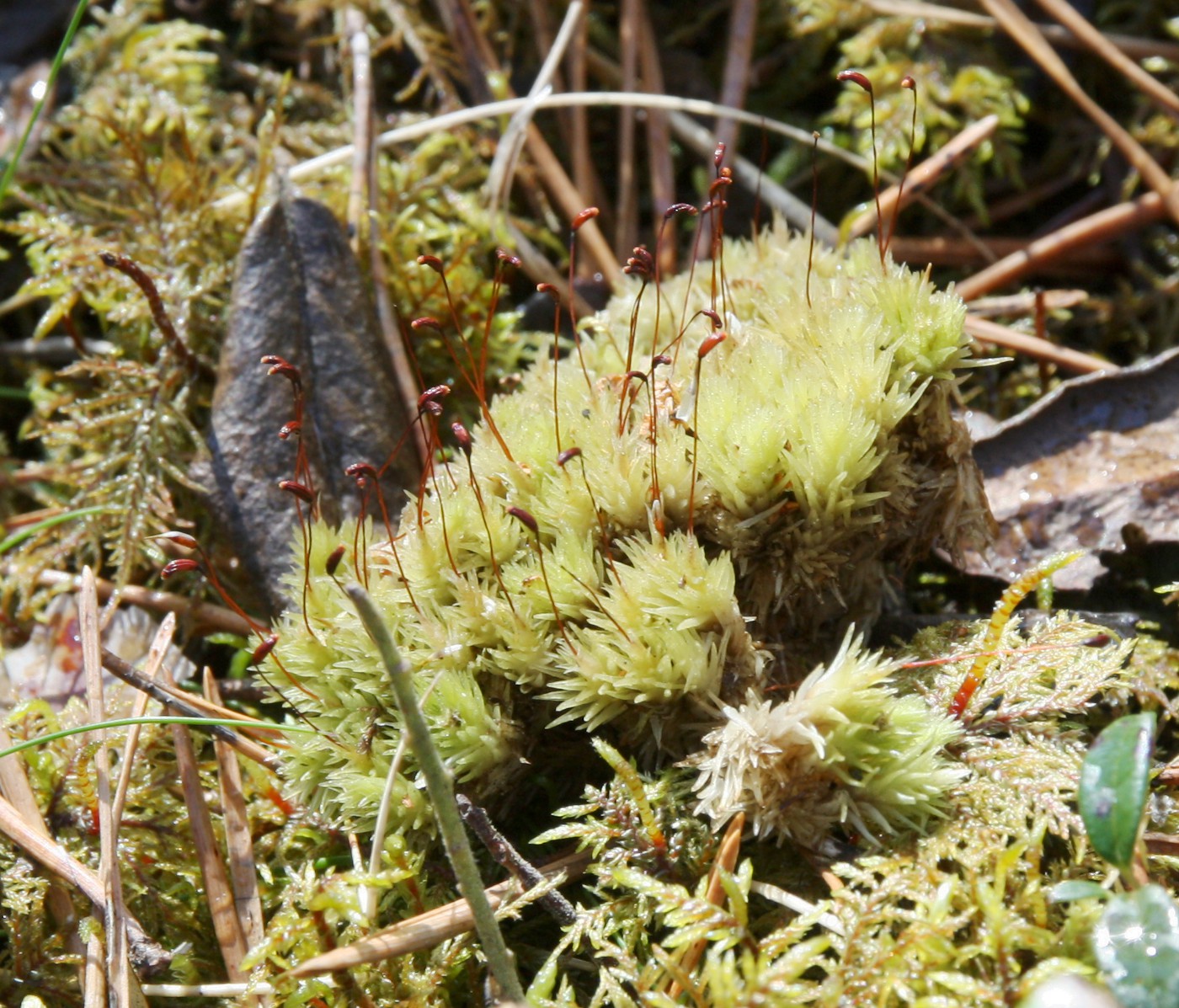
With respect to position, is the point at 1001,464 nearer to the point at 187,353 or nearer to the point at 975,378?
the point at 975,378

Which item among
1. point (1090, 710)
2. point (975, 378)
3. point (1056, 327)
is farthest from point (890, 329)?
point (1056, 327)

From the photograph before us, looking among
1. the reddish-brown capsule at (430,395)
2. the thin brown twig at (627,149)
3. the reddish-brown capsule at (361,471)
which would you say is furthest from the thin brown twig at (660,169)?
the reddish-brown capsule at (361,471)

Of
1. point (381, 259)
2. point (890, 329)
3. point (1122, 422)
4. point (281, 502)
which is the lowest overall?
point (1122, 422)

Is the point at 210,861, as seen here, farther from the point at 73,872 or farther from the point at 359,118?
the point at 359,118

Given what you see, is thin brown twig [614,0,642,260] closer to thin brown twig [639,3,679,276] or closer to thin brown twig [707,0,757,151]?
thin brown twig [639,3,679,276]

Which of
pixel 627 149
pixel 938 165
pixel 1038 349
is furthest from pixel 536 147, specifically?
pixel 1038 349
